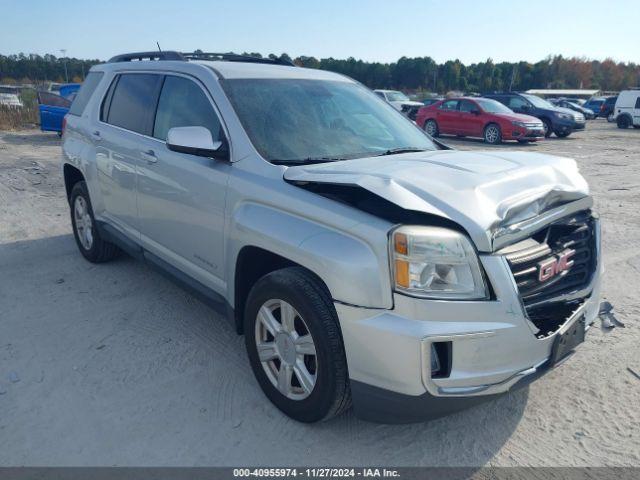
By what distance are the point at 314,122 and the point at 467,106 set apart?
55.1 feet

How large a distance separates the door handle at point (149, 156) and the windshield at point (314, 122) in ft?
2.61

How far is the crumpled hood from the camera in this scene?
7.96 feet

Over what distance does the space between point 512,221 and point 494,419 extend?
1137 millimetres

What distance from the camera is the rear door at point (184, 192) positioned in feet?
10.9

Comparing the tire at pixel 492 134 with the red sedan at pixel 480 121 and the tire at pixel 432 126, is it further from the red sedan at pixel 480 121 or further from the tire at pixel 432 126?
the tire at pixel 432 126

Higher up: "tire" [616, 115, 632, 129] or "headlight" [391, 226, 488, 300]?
"headlight" [391, 226, 488, 300]

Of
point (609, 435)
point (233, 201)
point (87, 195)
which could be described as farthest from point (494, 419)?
point (87, 195)

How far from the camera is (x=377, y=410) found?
8.12 ft

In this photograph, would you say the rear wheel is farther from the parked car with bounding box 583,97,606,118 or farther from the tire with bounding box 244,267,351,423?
the tire with bounding box 244,267,351,423

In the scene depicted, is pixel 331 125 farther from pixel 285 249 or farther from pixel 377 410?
pixel 377 410

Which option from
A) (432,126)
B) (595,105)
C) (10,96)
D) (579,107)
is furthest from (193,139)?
(595,105)

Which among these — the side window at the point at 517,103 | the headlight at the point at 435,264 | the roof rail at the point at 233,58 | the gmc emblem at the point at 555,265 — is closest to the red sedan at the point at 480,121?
the side window at the point at 517,103

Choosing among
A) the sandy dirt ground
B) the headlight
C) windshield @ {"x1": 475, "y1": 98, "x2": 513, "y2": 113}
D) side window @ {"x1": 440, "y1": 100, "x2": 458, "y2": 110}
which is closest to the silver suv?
the headlight

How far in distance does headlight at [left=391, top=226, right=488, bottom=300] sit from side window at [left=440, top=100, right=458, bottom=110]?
18134 mm
